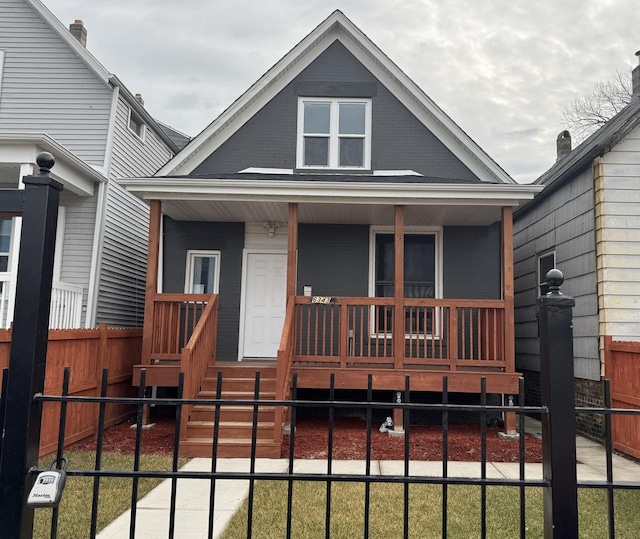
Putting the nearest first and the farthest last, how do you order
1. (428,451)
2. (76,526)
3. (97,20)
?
(76,526), (428,451), (97,20)

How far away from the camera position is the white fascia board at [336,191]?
823cm

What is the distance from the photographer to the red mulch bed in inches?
264

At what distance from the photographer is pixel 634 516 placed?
4523 millimetres

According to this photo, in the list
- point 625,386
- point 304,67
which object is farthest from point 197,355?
point 304,67

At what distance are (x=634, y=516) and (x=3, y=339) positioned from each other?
6981 millimetres

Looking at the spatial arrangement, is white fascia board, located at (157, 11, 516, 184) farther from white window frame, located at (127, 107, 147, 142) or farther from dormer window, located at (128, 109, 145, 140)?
dormer window, located at (128, 109, 145, 140)

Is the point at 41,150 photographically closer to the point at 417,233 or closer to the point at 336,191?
the point at 336,191

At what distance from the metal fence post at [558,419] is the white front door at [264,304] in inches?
318

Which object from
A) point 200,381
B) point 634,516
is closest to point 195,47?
point 200,381

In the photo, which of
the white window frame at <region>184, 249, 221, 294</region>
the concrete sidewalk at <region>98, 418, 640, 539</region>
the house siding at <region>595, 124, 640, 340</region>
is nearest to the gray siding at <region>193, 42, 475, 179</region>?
the white window frame at <region>184, 249, 221, 294</region>

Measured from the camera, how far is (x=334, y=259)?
10258 mm

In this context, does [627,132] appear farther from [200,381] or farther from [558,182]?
[200,381]

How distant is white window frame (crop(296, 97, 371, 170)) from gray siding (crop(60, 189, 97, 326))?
14.3 ft

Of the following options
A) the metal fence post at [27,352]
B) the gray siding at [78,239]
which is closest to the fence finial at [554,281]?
the metal fence post at [27,352]
